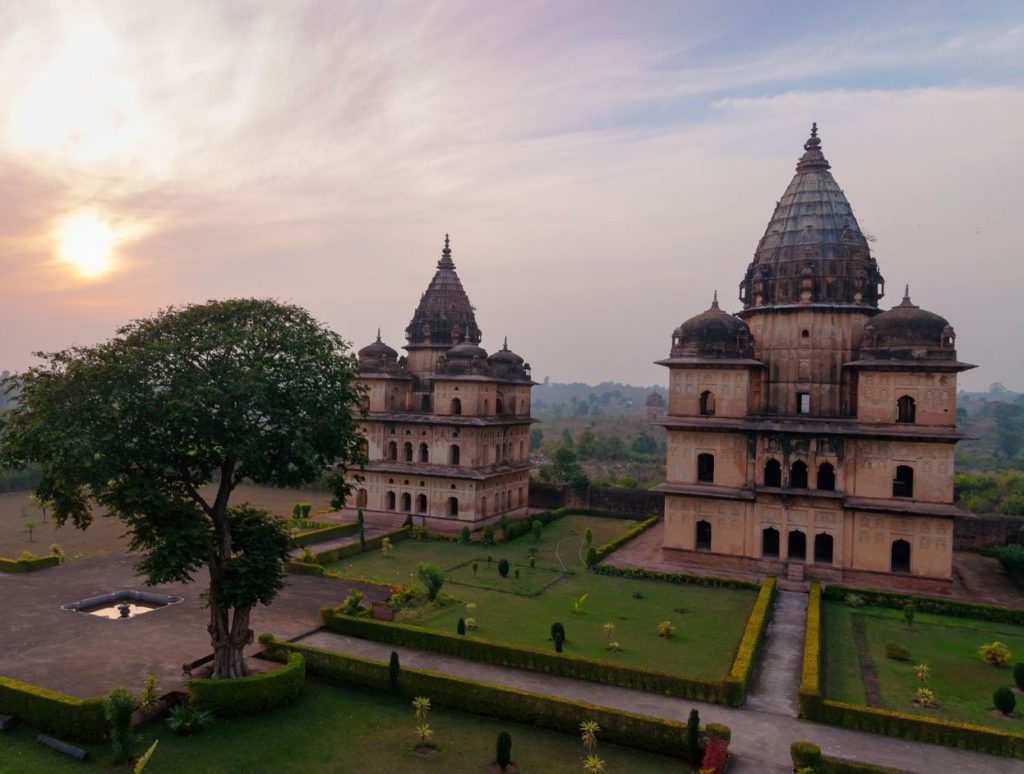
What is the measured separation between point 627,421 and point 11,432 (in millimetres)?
153292

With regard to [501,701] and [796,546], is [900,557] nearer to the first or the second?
[796,546]

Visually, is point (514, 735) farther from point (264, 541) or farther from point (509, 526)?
point (509, 526)

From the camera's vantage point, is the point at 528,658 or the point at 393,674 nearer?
the point at 393,674

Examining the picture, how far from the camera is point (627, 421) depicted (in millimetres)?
166000

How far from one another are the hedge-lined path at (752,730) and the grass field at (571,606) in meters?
2.09

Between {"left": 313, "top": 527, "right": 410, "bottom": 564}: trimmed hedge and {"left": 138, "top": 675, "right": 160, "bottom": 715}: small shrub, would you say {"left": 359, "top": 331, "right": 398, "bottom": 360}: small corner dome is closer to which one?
{"left": 313, "top": 527, "right": 410, "bottom": 564}: trimmed hedge

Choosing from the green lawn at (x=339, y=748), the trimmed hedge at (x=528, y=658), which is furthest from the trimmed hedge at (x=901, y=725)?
the green lawn at (x=339, y=748)

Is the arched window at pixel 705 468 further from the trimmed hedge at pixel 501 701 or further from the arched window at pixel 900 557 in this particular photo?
the trimmed hedge at pixel 501 701

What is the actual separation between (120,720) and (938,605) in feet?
90.7

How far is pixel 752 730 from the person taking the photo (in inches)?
720

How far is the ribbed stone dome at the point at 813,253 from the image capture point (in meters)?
33.4

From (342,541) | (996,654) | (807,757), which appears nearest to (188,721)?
(807,757)

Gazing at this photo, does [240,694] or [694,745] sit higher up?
[240,694]

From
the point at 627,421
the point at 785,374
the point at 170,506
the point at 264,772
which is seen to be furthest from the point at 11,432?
the point at 627,421
